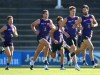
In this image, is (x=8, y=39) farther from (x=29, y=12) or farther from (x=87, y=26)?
(x=29, y=12)

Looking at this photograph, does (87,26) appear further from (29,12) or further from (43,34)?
(29,12)

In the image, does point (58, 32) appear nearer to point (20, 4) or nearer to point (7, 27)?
point (7, 27)

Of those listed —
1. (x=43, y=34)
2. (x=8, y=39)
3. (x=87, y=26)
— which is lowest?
(x=8, y=39)

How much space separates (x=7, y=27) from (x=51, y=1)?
12.4 metres

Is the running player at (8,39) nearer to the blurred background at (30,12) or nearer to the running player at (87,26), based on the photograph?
the running player at (87,26)

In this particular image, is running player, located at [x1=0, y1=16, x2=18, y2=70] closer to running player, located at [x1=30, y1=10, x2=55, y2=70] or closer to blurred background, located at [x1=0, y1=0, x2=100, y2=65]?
running player, located at [x1=30, y1=10, x2=55, y2=70]

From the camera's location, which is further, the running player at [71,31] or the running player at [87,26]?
the running player at [71,31]

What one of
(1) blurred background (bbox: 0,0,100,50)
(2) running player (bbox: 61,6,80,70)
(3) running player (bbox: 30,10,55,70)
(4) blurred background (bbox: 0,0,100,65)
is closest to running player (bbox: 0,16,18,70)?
(3) running player (bbox: 30,10,55,70)

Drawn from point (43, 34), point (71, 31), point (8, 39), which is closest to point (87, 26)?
point (71, 31)

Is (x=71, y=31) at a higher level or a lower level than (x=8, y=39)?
higher

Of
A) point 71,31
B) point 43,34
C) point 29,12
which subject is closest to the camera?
point 43,34

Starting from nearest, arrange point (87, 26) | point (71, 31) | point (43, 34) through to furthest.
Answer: point (87, 26) → point (43, 34) → point (71, 31)

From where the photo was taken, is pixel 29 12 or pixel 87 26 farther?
pixel 29 12

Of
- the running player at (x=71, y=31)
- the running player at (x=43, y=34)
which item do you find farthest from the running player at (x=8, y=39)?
the running player at (x=71, y=31)
